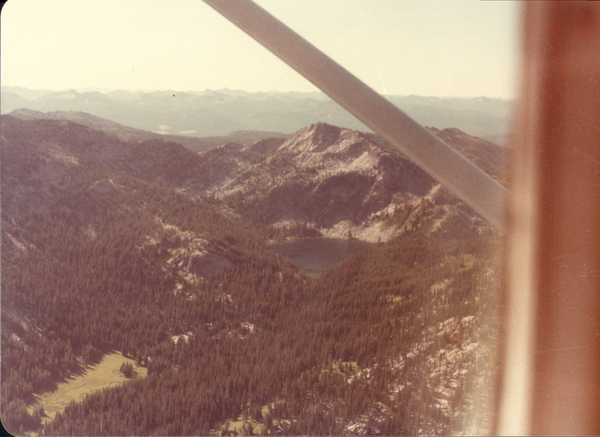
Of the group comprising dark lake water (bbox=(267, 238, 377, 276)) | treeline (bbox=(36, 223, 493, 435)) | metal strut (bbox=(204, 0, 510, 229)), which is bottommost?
treeline (bbox=(36, 223, 493, 435))

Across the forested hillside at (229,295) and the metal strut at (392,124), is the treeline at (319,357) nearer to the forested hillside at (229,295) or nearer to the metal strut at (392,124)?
the forested hillside at (229,295)

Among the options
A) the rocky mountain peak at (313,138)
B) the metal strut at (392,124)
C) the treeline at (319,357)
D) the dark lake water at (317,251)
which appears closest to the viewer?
the metal strut at (392,124)

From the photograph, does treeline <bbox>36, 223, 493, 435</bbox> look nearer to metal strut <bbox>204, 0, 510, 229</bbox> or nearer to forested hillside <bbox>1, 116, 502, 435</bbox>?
forested hillside <bbox>1, 116, 502, 435</bbox>

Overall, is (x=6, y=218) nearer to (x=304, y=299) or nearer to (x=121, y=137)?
(x=121, y=137)

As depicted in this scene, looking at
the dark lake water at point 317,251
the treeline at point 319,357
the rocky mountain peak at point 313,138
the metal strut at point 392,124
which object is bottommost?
the treeline at point 319,357

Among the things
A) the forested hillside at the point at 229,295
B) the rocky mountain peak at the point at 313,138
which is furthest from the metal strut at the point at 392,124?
the rocky mountain peak at the point at 313,138

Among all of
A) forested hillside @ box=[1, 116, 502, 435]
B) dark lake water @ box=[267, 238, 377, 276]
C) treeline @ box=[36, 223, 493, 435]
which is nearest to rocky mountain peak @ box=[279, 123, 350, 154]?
forested hillside @ box=[1, 116, 502, 435]
